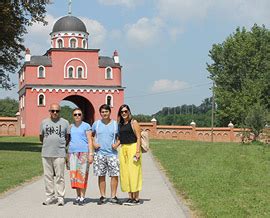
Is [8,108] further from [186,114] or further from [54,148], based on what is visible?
[54,148]

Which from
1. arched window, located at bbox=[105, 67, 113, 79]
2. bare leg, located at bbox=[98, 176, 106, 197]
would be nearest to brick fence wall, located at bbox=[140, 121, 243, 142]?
arched window, located at bbox=[105, 67, 113, 79]

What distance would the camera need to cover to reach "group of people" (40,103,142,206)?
1029cm

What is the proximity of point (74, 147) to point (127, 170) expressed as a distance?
1.08 m

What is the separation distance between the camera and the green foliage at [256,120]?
40906mm

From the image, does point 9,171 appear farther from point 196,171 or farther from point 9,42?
point 9,42

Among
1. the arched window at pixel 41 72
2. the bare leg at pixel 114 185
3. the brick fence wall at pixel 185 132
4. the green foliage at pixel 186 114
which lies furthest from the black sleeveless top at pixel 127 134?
the green foliage at pixel 186 114

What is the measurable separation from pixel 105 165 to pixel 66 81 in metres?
51.2

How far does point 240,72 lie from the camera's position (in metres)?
67.0

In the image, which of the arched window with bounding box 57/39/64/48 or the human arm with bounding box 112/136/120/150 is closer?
the human arm with bounding box 112/136/120/150

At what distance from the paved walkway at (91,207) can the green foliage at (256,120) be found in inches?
1148

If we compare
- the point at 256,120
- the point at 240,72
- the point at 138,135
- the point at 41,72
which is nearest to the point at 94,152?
the point at 138,135

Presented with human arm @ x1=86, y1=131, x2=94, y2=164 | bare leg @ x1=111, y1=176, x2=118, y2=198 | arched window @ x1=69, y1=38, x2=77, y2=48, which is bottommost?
bare leg @ x1=111, y1=176, x2=118, y2=198

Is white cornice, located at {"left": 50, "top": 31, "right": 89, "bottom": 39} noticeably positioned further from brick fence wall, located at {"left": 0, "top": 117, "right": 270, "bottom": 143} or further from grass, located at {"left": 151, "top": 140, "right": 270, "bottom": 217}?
grass, located at {"left": 151, "top": 140, "right": 270, "bottom": 217}

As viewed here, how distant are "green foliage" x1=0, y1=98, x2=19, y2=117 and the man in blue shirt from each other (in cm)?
10163
